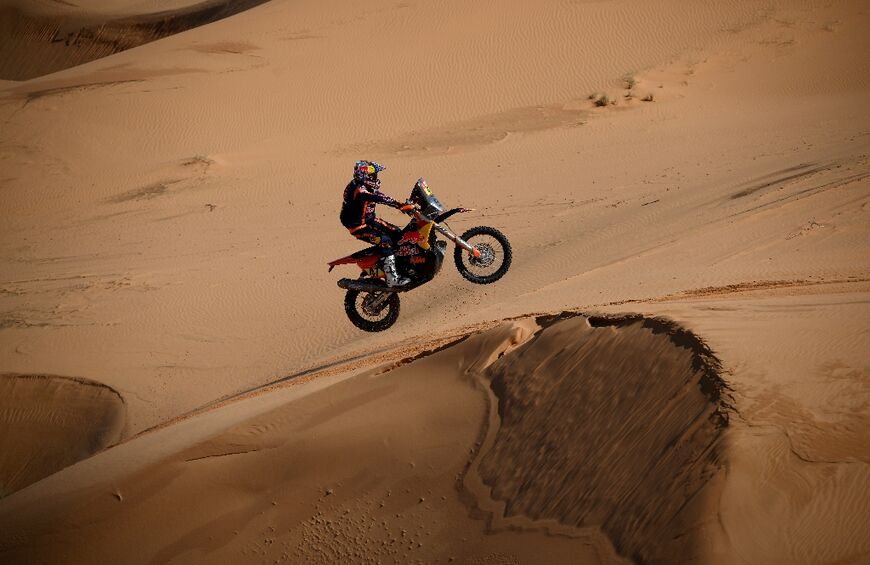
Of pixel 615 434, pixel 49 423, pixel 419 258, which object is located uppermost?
pixel 419 258

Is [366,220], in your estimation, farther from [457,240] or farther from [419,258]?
[457,240]

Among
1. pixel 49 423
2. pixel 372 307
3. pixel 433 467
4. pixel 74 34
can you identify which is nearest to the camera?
pixel 433 467

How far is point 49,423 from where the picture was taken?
1037 centimetres

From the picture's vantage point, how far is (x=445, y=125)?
18.9m

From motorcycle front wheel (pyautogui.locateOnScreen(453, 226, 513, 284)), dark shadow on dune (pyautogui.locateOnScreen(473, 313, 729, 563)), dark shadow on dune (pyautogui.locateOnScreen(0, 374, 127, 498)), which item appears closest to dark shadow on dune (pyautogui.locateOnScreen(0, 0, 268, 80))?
dark shadow on dune (pyautogui.locateOnScreen(0, 374, 127, 498))

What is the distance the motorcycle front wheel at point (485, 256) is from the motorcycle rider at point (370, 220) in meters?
0.67

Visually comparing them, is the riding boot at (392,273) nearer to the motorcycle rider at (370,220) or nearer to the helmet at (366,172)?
the motorcycle rider at (370,220)

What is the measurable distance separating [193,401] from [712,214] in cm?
723

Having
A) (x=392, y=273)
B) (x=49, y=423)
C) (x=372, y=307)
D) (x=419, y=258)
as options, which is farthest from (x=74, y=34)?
(x=419, y=258)

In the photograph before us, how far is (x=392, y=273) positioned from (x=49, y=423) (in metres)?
5.37

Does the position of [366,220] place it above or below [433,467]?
above

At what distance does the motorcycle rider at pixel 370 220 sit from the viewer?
26.8 ft

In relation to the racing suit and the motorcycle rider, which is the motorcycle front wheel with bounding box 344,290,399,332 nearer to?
the motorcycle rider

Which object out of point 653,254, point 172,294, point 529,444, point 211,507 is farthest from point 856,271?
point 172,294
